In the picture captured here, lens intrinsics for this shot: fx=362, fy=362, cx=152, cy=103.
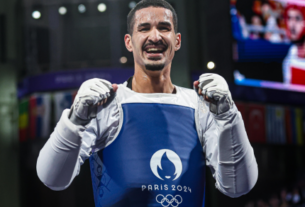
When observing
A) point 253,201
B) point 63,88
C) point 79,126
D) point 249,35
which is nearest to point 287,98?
point 249,35

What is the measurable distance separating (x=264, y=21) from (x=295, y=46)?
62cm

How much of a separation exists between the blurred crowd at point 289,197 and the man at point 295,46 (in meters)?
1.44

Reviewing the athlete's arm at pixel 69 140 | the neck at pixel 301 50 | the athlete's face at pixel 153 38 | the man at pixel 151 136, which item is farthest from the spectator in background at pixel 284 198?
the athlete's arm at pixel 69 140

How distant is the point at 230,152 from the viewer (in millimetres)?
1763

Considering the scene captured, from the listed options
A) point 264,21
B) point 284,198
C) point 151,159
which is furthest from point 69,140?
point 264,21

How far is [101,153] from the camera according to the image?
192 centimetres

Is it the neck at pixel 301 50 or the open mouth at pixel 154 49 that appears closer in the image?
the open mouth at pixel 154 49

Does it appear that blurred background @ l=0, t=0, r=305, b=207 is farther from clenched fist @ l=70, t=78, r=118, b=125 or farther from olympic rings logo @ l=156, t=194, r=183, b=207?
clenched fist @ l=70, t=78, r=118, b=125

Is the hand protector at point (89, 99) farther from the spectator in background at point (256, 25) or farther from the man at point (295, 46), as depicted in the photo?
the man at point (295, 46)

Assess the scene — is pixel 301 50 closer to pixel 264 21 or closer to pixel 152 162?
pixel 264 21

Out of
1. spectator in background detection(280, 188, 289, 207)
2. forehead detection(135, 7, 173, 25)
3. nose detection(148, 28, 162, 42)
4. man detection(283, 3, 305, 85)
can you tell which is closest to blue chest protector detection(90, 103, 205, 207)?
nose detection(148, 28, 162, 42)

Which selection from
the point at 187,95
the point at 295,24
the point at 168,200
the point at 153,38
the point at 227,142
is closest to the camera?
the point at 227,142

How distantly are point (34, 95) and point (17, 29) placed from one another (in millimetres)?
714

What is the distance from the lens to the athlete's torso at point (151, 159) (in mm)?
1856
